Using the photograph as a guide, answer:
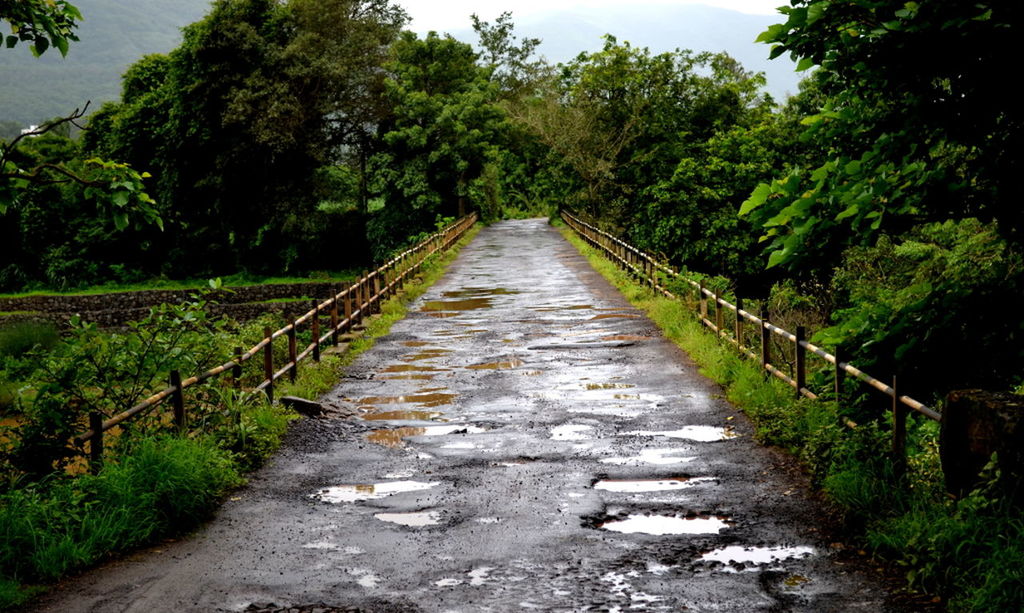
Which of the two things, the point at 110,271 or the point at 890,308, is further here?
the point at 110,271

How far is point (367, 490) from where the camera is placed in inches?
301

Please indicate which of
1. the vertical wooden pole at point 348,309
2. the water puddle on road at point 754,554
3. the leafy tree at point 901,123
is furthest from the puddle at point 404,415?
the vertical wooden pole at point 348,309

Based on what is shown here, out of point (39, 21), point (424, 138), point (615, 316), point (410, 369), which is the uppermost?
point (424, 138)

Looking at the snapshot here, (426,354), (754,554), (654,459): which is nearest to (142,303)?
(426,354)

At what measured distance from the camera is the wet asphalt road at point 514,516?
5410 millimetres

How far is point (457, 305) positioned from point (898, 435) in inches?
570

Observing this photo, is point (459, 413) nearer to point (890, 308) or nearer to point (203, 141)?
point (890, 308)

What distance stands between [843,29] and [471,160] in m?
40.8

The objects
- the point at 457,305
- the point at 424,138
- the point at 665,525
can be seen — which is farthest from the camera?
the point at 424,138

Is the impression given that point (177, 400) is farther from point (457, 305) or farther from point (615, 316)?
point (457, 305)

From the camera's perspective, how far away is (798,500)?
22.9 ft

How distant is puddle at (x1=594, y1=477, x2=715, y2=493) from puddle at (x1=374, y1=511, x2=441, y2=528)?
1406 millimetres

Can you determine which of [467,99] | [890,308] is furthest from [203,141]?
[890,308]

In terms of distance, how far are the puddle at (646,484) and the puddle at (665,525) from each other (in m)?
0.67
